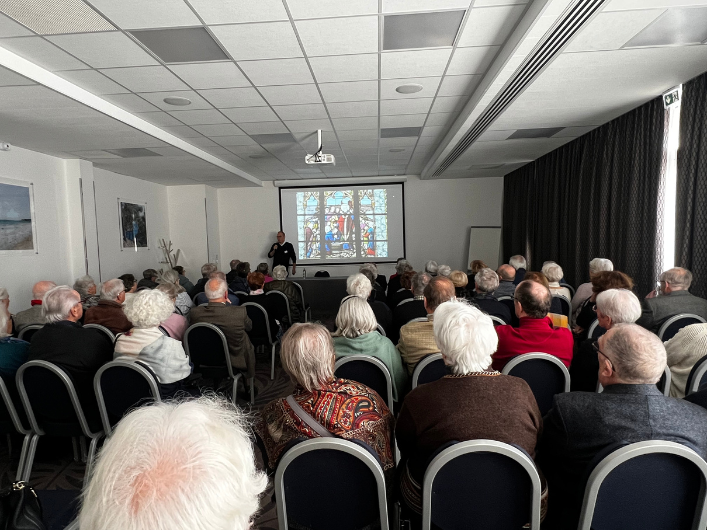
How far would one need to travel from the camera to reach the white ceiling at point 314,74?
2756mm

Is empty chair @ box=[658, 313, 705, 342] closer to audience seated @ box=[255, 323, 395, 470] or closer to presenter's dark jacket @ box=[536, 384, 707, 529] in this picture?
presenter's dark jacket @ box=[536, 384, 707, 529]

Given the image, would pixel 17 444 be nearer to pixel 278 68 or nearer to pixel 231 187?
pixel 278 68

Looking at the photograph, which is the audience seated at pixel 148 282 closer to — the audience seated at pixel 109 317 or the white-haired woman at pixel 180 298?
the white-haired woman at pixel 180 298

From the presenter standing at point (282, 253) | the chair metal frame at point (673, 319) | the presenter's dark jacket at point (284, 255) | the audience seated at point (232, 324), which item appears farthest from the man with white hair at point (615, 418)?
the presenter's dark jacket at point (284, 255)

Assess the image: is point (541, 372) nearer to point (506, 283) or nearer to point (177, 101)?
point (506, 283)

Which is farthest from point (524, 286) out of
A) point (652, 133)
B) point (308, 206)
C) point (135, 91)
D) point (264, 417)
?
point (308, 206)

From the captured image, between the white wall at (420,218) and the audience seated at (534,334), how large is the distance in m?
8.39

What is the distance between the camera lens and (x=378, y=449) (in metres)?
1.62

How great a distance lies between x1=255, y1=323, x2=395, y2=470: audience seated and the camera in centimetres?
155

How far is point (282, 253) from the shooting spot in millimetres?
10289

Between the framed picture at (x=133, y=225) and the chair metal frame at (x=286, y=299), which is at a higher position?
the framed picture at (x=133, y=225)

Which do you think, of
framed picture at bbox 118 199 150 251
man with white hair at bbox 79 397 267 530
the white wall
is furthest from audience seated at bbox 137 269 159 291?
man with white hair at bbox 79 397 267 530

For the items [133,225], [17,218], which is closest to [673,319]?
[17,218]

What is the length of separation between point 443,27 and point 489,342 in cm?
235
